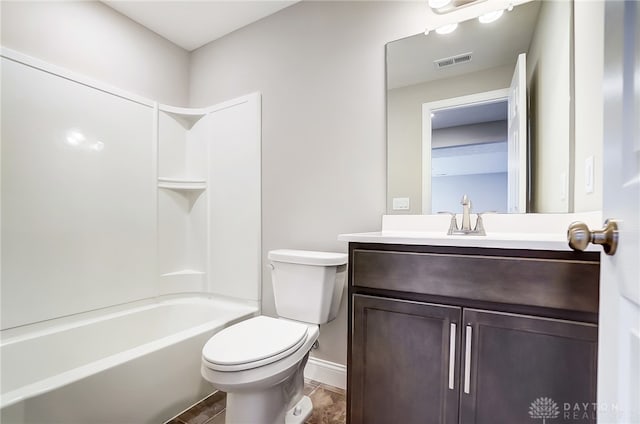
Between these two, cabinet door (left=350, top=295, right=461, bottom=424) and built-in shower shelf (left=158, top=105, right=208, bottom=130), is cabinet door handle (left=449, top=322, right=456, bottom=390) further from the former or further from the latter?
built-in shower shelf (left=158, top=105, right=208, bottom=130)

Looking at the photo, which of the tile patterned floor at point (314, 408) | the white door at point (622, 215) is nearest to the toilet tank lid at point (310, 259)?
the tile patterned floor at point (314, 408)

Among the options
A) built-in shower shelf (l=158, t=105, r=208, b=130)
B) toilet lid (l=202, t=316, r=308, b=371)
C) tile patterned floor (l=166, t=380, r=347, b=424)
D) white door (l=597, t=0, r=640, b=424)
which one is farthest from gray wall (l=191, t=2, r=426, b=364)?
white door (l=597, t=0, r=640, b=424)

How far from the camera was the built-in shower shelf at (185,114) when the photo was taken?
2.33m

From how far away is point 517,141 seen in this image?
1351mm

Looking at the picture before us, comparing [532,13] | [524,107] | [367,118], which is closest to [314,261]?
[367,118]

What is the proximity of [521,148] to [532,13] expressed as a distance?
1.98ft

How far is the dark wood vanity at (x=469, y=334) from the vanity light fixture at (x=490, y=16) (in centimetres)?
115

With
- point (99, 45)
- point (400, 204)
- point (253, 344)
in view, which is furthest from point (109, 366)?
point (99, 45)

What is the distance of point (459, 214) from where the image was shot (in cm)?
146

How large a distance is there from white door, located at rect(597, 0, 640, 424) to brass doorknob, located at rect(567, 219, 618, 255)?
0.01m

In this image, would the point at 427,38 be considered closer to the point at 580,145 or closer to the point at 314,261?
the point at 580,145

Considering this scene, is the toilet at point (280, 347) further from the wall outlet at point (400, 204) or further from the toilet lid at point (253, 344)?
the wall outlet at point (400, 204)

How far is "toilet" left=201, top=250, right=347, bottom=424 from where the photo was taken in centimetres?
112

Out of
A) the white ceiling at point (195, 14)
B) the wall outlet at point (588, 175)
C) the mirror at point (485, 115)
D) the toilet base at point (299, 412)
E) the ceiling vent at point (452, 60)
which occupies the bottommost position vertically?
the toilet base at point (299, 412)
